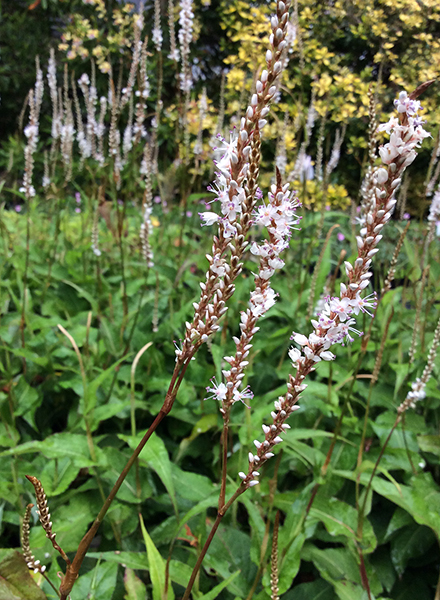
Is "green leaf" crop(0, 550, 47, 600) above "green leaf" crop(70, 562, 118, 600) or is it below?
above

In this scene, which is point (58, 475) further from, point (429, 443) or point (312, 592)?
point (429, 443)

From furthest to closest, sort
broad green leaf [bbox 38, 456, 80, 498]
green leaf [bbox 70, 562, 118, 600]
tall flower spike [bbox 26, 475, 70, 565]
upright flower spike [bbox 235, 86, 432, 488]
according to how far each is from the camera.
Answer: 1. broad green leaf [bbox 38, 456, 80, 498]
2. green leaf [bbox 70, 562, 118, 600]
3. tall flower spike [bbox 26, 475, 70, 565]
4. upright flower spike [bbox 235, 86, 432, 488]

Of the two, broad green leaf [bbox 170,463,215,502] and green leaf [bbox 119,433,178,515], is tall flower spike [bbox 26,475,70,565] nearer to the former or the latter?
green leaf [bbox 119,433,178,515]

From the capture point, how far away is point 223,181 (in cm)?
70

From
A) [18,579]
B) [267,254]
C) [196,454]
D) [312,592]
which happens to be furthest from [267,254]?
[196,454]

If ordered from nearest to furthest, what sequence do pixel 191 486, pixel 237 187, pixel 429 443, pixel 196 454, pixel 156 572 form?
1. pixel 237 187
2. pixel 156 572
3. pixel 191 486
4. pixel 429 443
5. pixel 196 454

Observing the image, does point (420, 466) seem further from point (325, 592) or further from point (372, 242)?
point (372, 242)

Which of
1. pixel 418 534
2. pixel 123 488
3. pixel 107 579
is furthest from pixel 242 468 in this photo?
pixel 418 534

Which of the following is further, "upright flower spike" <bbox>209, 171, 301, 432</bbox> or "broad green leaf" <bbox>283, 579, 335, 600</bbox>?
"broad green leaf" <bbox>283, 579, 335, 600</bbox>

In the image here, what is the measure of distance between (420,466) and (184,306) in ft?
4.76

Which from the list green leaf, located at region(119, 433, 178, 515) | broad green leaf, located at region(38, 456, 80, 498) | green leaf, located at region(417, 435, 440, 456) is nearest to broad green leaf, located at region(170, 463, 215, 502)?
green leaf, located at region(119, 433, 178, 515)

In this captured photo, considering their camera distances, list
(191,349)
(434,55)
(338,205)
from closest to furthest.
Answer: (191,349), (434,55), (338,205)

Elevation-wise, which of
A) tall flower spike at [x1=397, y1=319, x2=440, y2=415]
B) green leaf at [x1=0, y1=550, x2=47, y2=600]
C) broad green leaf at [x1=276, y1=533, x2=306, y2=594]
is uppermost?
tall flower spike at [x1=397, y1=319, x2=440, y2=415]

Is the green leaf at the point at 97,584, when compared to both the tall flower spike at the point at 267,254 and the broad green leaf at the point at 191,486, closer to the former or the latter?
the broad green leaf at the point at 191,486
